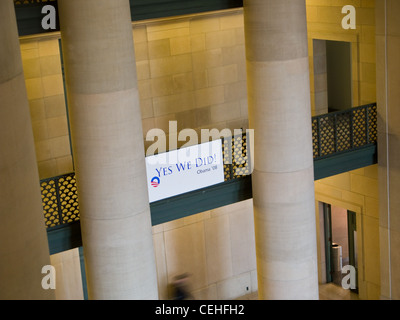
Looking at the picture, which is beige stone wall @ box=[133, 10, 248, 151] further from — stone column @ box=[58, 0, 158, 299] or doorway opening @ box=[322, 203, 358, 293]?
stone column @ box=[58, 0, 158, 299]

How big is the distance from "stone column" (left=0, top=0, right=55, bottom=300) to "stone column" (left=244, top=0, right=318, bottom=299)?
243 inches

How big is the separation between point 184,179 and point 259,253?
2276mm

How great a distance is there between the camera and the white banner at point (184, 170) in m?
13.2

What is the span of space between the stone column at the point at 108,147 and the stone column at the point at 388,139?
6527 mm

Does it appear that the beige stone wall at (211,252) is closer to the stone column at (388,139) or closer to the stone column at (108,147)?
the stone column at (388,139)

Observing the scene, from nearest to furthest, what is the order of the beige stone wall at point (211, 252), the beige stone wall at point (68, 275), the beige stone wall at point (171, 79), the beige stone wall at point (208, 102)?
the beige stone wall at point (171, 79), the beige stone wall at point (208, 102), the beige stone wall at point (68, 275), the beige stone wall at point (211, 252)

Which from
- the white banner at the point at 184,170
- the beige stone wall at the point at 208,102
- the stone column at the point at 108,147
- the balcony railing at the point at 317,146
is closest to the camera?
the stone column at the point at 108,147

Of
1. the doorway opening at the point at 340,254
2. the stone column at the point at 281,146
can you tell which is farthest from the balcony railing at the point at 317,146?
the doorway opening at the point at 340,254

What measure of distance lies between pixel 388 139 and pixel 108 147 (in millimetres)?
7368

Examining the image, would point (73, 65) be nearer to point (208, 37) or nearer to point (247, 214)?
point (208, 37)

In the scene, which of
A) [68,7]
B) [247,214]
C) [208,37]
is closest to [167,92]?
[208,37]

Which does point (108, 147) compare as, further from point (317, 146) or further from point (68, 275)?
point (317, 146)

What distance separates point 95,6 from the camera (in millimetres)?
10688

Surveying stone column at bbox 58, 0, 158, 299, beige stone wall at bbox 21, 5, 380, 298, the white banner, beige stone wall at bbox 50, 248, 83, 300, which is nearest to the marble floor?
beige stone wall at bbox 21, 5, 380, 298
